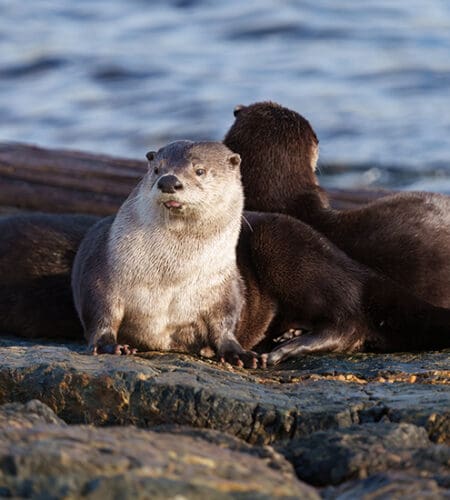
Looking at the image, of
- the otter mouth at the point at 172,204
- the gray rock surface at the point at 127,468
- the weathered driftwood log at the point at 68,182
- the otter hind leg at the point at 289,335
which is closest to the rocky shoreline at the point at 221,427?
the gray rock surface at the point at 127,468

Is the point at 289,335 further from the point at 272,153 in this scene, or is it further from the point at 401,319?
the point at 272,153

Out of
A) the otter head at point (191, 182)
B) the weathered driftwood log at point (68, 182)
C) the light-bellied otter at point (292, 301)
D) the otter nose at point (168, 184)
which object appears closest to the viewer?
the otter nose at point (168, 184)

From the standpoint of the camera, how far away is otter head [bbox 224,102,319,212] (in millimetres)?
5852

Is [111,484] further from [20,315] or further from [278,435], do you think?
[20,315]

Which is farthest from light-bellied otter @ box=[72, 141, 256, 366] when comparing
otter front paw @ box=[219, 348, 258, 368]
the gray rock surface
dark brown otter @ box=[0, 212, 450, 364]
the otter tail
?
the gray rock surface

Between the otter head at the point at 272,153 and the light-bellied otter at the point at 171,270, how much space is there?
1.23 m

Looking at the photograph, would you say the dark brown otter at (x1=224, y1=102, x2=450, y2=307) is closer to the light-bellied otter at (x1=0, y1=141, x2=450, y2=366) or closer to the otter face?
the light-bellied otter at (x1=0, y1=141, x2=450, y2=366)

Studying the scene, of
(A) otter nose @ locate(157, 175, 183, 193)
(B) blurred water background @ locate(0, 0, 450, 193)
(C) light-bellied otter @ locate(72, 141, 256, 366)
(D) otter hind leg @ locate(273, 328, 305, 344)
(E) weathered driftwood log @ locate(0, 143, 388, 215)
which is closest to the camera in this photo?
(A) otter nose @ locate(157, 175, 183, 193)

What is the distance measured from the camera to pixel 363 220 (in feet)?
17.8

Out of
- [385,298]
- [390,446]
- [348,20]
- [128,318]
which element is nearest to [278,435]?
[390,446]

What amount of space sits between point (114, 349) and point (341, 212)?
69.1 inches

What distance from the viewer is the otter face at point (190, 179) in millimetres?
4234

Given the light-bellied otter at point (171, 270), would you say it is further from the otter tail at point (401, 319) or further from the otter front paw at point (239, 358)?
the otter tail at point (401, 319)

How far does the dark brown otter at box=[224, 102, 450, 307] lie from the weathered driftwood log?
1.40 metres
